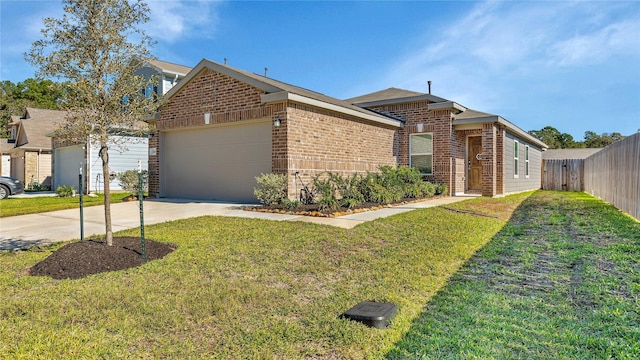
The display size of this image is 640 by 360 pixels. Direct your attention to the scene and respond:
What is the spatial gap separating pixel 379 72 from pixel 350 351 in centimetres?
1774

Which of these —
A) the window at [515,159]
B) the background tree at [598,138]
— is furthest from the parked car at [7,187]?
the background tree at [598,138]

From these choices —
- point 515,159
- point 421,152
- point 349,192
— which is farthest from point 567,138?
point 349,192

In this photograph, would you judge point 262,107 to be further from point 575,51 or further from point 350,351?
point 575,51

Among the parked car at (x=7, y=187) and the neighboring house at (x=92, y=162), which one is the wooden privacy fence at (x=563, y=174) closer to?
the neighboring house at (x=92, y=162)

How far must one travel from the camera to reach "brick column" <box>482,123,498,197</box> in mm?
14500

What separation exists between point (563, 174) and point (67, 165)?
92.1 feet

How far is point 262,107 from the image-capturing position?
418 inches

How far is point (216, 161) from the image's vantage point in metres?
12.2

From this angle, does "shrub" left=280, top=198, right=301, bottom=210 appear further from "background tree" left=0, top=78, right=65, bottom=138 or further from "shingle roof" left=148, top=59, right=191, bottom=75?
"background tree" left=0, top=78, right=65, bottom=138

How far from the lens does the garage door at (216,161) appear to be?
11.2 m

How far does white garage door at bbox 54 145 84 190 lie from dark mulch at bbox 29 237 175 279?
15.6 metres

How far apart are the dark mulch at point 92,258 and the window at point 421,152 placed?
11802 mm

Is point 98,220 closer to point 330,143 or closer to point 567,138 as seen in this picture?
point 330,143

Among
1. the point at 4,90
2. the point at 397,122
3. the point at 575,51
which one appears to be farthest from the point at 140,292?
the point at 4,90
